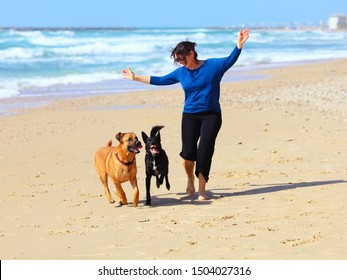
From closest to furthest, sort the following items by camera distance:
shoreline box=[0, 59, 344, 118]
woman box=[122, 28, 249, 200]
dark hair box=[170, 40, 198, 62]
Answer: dark hair box=[170, 40, 198, 62] < woman box=[122, 28, 249, 200] < shoreline box=[0, 59, 344, 118]

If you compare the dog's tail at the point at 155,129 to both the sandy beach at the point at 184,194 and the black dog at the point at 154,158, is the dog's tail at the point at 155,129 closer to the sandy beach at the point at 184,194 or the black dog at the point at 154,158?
the black dog at the point at 154,158

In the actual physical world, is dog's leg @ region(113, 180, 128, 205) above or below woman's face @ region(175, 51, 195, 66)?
below

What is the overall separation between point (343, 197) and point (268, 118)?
253 inches

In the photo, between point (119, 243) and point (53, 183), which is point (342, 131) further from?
point (119, 243)

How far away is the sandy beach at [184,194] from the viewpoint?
20.3ft

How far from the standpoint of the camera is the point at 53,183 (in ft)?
31.1

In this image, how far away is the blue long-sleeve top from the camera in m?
7.95

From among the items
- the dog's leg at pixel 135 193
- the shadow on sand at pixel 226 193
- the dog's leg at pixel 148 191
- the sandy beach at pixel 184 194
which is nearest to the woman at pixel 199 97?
the shadow on sand at pixel 226 193

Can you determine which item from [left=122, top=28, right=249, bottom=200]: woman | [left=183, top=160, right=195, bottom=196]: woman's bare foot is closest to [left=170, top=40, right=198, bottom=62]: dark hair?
[left=122, top=28, right=249, bottom=200]: woman

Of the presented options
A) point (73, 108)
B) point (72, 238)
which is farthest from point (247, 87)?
point (72, 238)

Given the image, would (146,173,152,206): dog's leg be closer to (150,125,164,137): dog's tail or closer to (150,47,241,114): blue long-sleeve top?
(150,125,164,137): dog's tail

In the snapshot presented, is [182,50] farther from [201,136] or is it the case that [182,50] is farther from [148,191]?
[148,191]

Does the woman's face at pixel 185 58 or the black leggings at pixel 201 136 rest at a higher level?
the woman's face at pixel 185 58

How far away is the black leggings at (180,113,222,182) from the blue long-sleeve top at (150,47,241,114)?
0.25 feet
